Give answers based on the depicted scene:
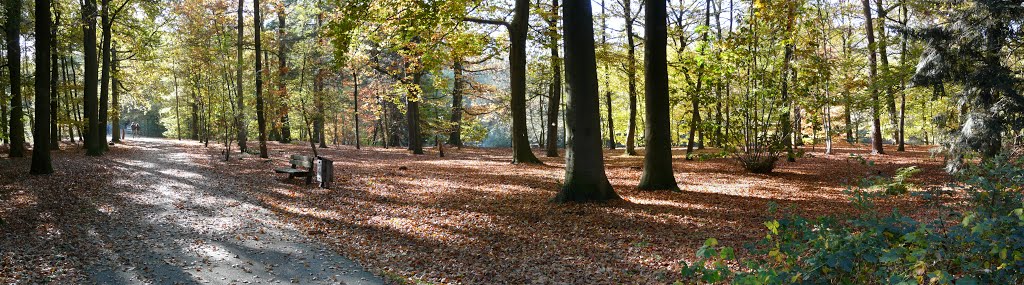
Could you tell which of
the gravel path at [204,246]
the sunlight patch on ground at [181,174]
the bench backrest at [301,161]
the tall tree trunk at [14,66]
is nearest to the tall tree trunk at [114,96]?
the tall tree trunk at [14,66]

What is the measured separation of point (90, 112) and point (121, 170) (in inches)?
230

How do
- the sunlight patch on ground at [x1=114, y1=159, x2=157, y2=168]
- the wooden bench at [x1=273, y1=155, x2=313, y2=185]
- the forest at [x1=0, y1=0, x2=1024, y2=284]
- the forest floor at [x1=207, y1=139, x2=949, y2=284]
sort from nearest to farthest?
the forest at [x1=0, y1=0, x2=1024, y2=284] < the forest floor at [x1=207, y1=139, x2=949, y2=284] < the wooden bench at [x1=273, y1=155, x2=313, y2=185] < the sunlight patch on ground at [x1=114, y1=159, x2=157, y2=168]

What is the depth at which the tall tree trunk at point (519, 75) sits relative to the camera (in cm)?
1566

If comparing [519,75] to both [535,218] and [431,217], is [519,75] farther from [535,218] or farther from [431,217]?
[535,218]

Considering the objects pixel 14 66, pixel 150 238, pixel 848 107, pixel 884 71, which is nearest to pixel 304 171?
pixel 150 238

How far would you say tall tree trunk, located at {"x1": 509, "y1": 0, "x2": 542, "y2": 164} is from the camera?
1566 centimetres

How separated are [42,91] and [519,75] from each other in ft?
36.1

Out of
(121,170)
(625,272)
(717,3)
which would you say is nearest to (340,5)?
(625,272)

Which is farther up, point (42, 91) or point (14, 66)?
point (14, 66)

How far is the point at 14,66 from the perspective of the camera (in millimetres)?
14805

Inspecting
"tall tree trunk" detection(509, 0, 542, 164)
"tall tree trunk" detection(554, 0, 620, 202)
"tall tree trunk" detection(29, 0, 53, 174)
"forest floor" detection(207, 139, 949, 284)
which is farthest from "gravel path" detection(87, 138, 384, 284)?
"tall tree trunk" detection(509, 0, 542, 164)

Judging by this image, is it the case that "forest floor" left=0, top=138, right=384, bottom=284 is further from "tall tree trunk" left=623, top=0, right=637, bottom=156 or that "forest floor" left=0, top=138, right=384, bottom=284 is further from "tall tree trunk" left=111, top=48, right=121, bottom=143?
"tall tree trunk" left=623, top=0, right=637, bottom=156

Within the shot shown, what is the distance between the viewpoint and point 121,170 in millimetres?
13781

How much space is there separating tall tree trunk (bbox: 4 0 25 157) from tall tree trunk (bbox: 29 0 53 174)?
263cm
